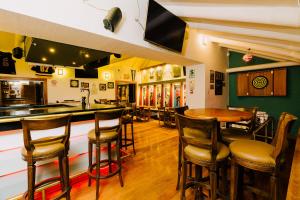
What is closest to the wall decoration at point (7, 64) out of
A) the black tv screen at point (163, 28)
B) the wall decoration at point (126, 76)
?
the wall decoration at point (126, 76)

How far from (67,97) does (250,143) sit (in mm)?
6770

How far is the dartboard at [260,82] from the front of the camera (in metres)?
4.14

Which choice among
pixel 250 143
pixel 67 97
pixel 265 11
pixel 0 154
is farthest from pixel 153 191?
pixel 67 97

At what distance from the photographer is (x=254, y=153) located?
1313mm

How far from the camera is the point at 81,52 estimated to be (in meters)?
3.45

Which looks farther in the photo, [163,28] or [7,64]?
[7,64]

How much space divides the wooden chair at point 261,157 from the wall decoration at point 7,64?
687cm

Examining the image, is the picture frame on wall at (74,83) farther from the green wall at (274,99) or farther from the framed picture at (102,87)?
the green wall at (274,99)

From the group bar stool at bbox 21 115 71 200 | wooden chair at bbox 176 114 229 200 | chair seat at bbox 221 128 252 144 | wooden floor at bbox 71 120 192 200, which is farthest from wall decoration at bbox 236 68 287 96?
bar stool at bbox 21 115 71 200

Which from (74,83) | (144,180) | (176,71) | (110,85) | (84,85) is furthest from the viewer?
(110,85)

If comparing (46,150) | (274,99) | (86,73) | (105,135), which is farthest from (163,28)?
(86,73)

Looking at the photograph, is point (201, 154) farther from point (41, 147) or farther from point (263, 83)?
point (263, 83)

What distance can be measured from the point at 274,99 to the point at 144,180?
13.6ft

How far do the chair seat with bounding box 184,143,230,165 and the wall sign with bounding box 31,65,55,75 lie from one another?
20.7ft
